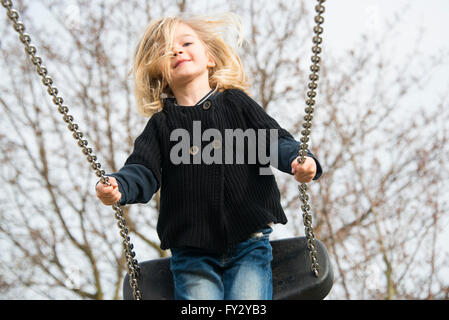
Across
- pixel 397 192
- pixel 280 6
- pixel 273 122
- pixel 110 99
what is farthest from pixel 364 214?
pixel 273 122

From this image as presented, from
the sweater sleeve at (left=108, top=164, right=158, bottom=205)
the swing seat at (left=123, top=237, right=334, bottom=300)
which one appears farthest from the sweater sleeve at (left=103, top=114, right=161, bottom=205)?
the swing seat at (left=123, top=237, right=334, bottom=300)

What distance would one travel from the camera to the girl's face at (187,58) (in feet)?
7.27

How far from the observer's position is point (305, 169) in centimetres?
179

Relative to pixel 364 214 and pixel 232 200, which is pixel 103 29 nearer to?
pixel 364 214

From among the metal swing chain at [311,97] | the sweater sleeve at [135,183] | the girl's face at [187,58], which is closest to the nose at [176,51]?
the girl's face at [187,58]

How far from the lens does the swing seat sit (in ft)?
6.59

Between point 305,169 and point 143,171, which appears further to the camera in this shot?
point 143,171

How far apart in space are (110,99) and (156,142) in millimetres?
4292

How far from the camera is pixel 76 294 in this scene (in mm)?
6262

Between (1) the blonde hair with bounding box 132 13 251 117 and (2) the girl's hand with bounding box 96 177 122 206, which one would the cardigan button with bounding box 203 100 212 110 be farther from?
(2) the girl's hand with bounding box 96 177 122 206

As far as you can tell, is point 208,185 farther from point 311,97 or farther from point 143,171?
point 311,97

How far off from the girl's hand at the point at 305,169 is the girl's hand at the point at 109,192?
61cm

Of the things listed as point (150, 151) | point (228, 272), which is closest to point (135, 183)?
point (150, 151)

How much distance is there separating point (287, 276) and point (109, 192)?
795mm
